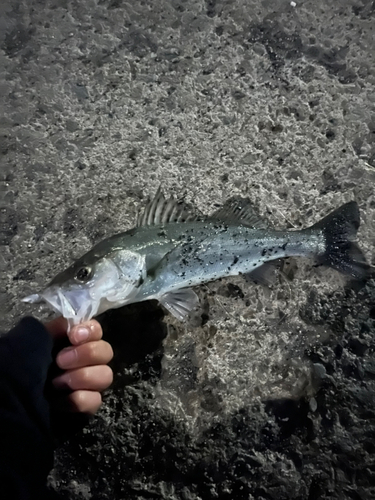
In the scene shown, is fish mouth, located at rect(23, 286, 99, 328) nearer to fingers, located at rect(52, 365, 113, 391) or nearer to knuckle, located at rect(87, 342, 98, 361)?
knuckle, located at rect(87, 342, 98, 361)

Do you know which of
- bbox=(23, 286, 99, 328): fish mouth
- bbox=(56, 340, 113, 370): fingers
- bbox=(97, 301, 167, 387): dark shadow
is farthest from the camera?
bbox=(97, 301, 167, 387): dark shadow

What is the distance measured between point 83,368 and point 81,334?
0.23 meters

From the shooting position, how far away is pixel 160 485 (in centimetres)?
264

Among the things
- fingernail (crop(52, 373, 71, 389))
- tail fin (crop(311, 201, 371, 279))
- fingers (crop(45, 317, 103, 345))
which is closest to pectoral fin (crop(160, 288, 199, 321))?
fingers (crop(45, 317, 103, 345))

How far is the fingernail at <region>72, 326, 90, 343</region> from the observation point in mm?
2395

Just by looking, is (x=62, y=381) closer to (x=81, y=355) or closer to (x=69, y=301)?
(x=81, y=355)

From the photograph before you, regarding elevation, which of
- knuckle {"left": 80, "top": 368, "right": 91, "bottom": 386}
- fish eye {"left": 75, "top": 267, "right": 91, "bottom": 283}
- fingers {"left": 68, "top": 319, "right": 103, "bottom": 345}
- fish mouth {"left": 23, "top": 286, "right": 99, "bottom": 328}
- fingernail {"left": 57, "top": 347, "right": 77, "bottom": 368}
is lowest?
knuckle {"left": 80, "top": 368, "right": 91, "bottom": 386}

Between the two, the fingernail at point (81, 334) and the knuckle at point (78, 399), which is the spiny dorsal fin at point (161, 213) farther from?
the knuckle at point (78, 399)

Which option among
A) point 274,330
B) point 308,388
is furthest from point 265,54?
point 308,388

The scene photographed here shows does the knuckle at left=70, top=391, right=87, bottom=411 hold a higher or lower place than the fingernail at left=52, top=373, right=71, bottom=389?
lower

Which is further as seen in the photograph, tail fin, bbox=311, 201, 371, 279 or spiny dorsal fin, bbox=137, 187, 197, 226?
tail fin, bbox=311, 201, 371, 279

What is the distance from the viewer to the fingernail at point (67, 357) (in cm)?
247

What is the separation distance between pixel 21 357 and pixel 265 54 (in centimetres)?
264

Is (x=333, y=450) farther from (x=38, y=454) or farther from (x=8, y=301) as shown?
(x=8, y=301)
